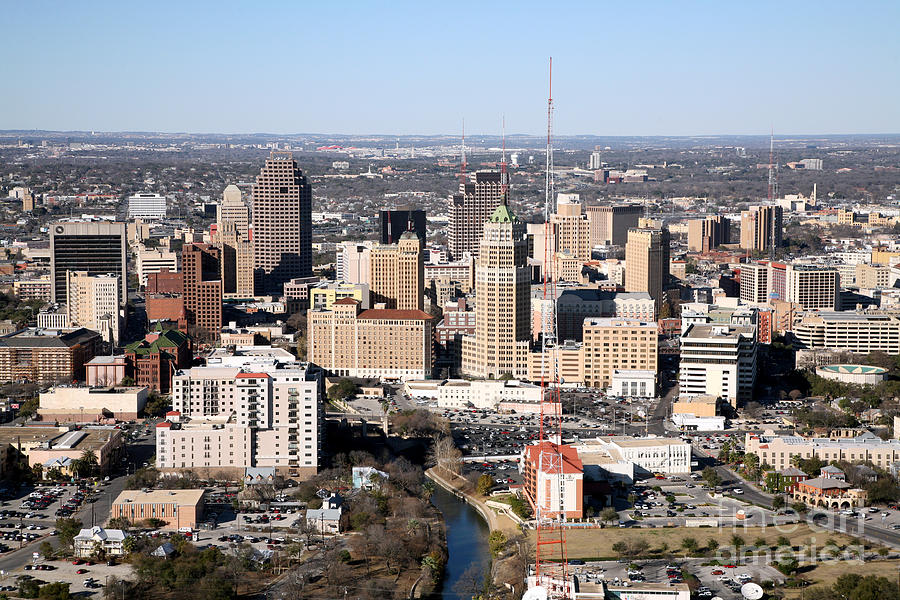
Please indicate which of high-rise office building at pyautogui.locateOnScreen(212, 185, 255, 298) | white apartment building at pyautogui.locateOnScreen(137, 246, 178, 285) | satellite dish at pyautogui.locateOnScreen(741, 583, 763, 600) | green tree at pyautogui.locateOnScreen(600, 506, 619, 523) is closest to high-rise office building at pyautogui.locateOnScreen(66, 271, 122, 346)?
high-rise office building at pyautogui.locateOnScreen(212, 185, 255, 298)

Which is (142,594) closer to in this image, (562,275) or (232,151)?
(562,275)

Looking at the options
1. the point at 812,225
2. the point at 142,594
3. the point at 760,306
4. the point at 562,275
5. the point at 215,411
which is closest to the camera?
the point at 142,594

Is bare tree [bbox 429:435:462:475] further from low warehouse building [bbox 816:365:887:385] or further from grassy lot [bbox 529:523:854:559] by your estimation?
low warehouse building [bbox 816:365:887:385]

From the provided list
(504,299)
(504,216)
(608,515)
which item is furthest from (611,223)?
(608,515)

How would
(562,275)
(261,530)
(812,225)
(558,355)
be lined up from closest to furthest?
(261,530), (558,355), (562,275), (812,225)

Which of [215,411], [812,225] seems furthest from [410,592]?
[812,225]

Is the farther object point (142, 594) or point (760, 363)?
point (760, 363)
